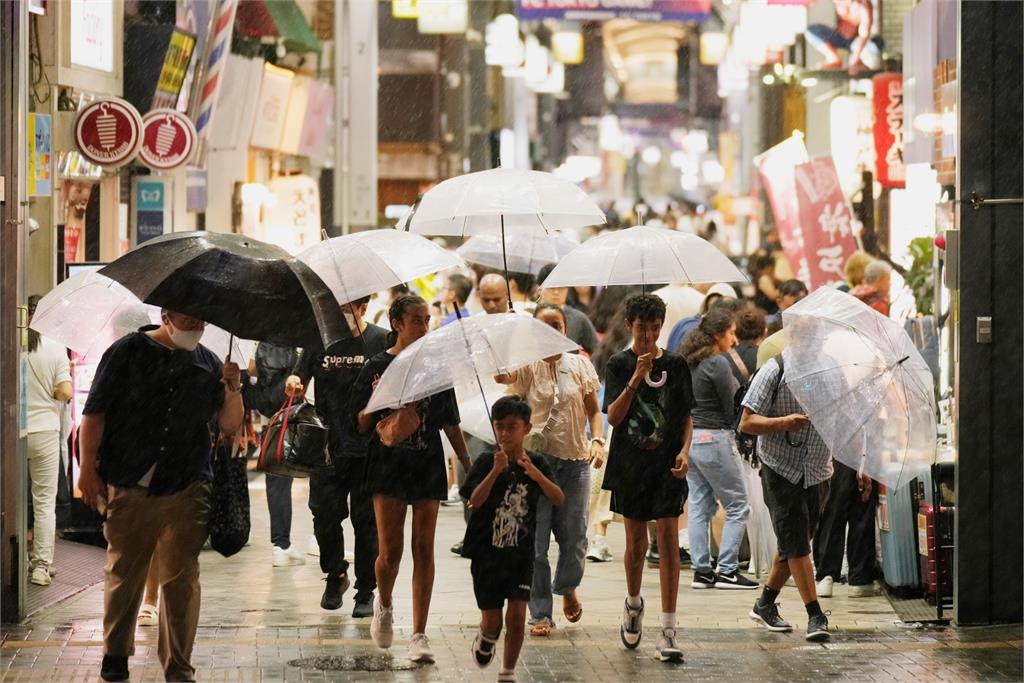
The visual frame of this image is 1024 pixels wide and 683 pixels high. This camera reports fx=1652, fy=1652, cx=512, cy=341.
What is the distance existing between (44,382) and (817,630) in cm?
549

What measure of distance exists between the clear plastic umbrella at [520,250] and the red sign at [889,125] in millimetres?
8893

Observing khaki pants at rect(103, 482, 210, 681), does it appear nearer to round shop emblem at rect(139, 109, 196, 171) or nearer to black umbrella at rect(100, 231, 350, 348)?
black umbrella at rect(100, 231, 350, 348)

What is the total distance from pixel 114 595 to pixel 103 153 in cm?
796

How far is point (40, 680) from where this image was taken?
838cm

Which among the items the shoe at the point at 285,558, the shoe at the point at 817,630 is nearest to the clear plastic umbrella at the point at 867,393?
the shoe at the point at 817,630

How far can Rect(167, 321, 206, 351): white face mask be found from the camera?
7750mm

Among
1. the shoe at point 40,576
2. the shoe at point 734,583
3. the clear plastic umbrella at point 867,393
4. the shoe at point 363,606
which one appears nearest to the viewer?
the clear plastic umbrella at point 867,393

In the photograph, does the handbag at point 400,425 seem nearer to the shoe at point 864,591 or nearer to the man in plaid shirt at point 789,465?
the man in plaid shirt at point 789,465

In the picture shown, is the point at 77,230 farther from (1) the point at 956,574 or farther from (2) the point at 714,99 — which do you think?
(2) the point at 714,99

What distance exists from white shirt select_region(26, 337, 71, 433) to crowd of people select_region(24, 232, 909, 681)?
16mm

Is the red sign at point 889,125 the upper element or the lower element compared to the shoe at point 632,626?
upper

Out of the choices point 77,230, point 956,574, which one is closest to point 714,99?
point 77,230

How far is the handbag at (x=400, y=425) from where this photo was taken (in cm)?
882

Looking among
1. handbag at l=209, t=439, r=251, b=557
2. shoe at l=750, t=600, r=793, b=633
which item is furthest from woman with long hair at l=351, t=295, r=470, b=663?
shoe at l=750, t=600, r=793, b=633
